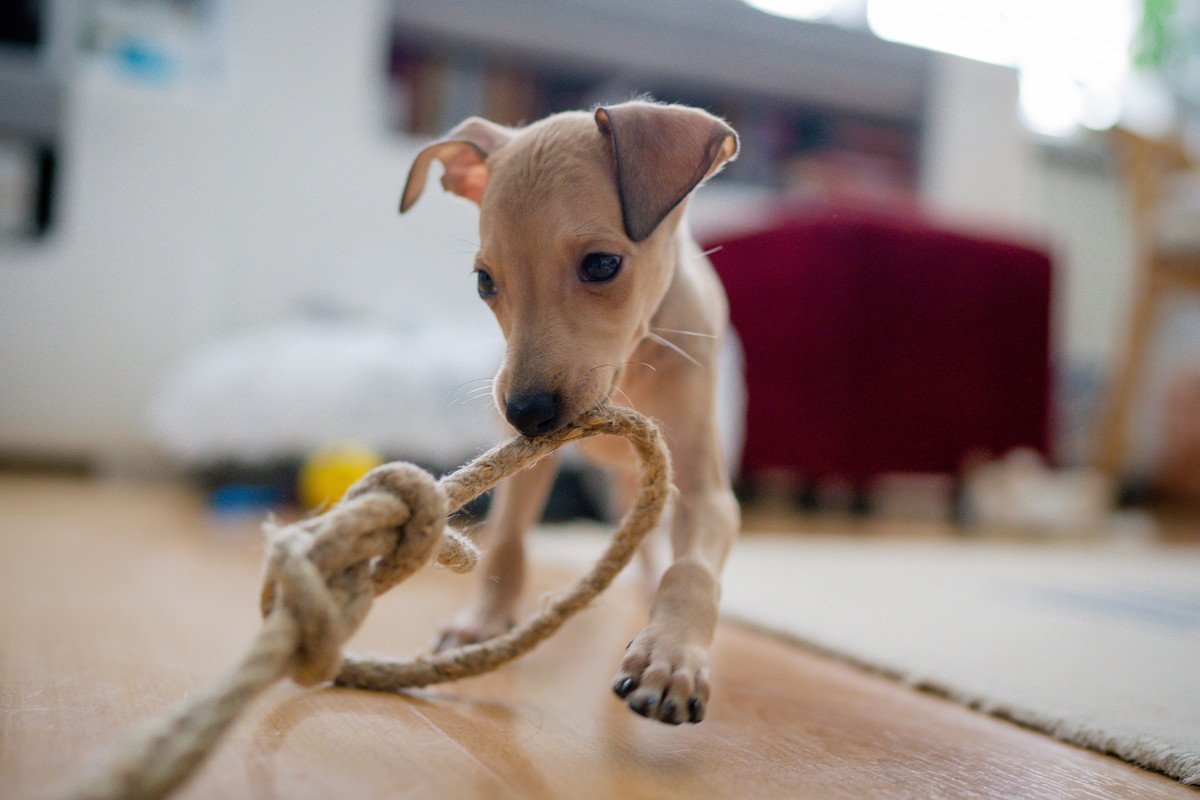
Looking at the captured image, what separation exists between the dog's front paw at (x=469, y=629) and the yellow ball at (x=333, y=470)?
4.23 feet

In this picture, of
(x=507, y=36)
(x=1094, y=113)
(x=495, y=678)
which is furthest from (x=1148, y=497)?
(x=495, y=678)

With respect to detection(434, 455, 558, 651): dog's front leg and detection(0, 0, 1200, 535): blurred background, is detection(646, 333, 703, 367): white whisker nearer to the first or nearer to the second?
detection(434, 455, 558, 651): dog's front leg

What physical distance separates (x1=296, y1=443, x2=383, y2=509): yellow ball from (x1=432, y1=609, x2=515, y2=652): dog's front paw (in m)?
1.29

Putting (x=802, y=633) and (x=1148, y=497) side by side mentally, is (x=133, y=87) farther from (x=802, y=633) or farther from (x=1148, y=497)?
(x=1148, y=497)

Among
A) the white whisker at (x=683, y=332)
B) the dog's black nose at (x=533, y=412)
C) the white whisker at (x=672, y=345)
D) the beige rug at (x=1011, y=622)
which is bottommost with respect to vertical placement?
the beige rug at (x=1011, y=622)

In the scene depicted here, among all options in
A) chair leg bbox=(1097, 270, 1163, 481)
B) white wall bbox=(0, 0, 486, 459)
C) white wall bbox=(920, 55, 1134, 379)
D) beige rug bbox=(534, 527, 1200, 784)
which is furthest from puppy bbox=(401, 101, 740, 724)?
white wall bbox=(920, 55, 1134, 379)

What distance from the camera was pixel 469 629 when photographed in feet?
4.55

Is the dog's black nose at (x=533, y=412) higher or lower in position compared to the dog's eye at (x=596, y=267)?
lower

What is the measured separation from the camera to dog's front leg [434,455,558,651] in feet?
4.73

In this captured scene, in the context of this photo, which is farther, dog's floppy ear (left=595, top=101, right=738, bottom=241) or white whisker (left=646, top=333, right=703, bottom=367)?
white whisker (left=646, top=333, right=703, bottom=367)

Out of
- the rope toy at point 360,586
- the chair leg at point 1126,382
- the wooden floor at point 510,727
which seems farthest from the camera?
the chair leg at point 1126,382

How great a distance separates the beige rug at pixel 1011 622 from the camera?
4.05 ft

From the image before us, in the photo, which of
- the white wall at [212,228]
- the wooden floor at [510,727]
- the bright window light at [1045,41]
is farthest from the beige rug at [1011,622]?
the bright window light at [1045,41]

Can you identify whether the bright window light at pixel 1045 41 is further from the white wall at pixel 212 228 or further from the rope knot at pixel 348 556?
the rope knot at pixel 348 556
